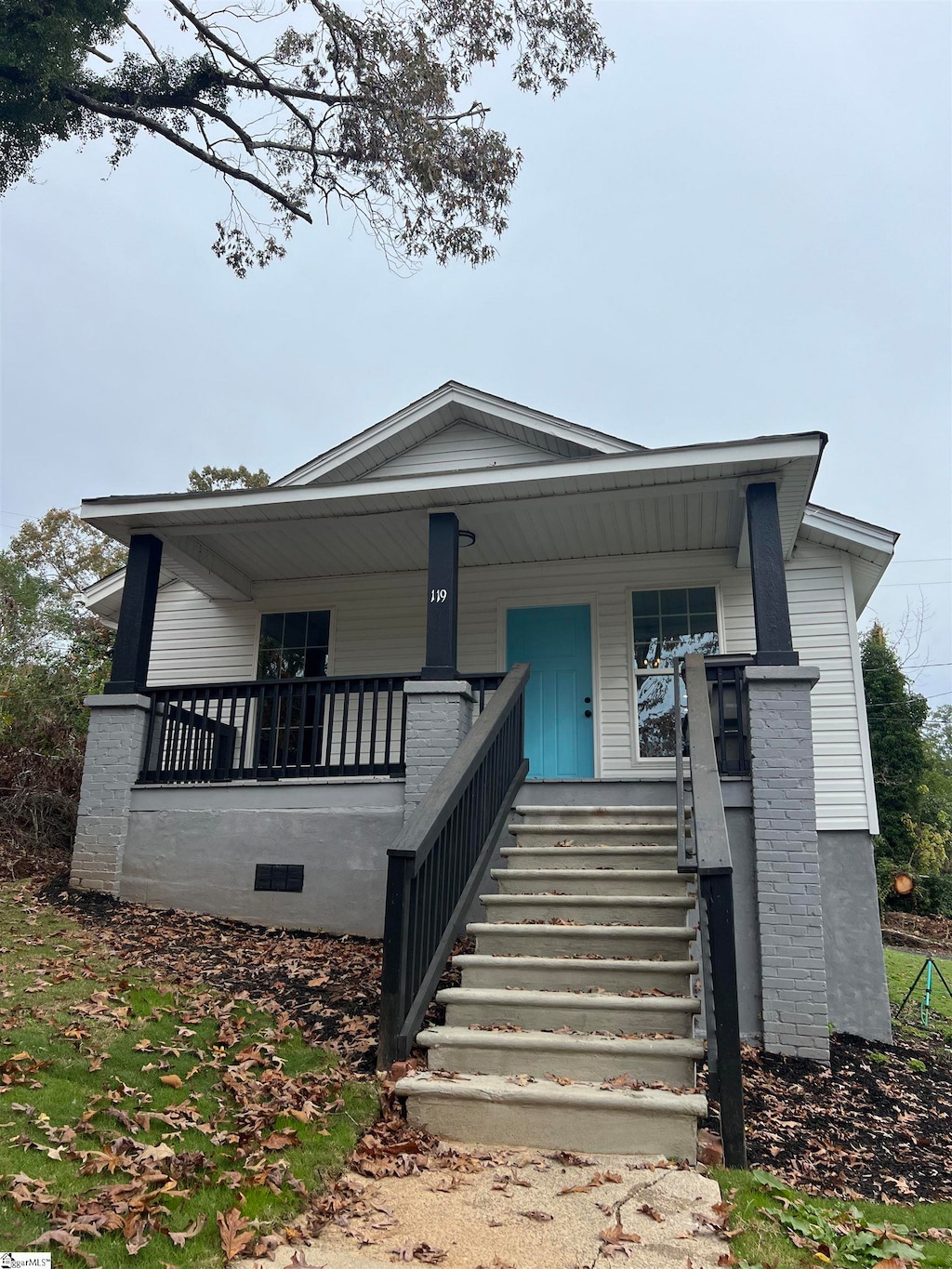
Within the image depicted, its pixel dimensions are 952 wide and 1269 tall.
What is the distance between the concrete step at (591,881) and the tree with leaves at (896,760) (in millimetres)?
13629

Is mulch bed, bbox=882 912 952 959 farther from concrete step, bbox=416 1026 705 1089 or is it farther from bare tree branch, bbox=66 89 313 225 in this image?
bare tree branch, bbox=66 89 313 225

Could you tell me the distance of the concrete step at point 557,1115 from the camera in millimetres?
3643

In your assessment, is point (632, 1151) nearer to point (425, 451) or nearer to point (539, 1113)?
point (539, 1113)

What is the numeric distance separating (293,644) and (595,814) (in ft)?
17.7

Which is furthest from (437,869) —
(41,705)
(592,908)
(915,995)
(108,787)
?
(41,705)

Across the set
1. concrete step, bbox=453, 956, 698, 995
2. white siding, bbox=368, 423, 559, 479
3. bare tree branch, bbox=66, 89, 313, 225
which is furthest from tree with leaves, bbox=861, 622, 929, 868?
concrete step, bbox=453, 956, 698, 995

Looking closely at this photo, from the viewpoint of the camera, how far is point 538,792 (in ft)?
22.9

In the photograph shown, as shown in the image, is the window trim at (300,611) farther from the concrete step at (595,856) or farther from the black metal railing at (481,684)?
the concrete step at (595,856)

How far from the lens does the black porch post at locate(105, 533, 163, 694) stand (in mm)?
8172

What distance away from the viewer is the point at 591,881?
5574mm

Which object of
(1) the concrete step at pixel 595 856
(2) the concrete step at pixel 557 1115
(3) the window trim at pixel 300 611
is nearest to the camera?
(2) the concrete step at pixel 557 1115

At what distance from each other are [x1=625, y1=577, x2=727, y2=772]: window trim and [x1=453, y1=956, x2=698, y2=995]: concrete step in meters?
4.39

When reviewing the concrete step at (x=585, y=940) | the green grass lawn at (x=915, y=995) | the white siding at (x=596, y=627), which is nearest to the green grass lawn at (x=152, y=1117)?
the concrete step at (x=585, y=940)

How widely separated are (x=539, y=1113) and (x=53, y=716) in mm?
9371
